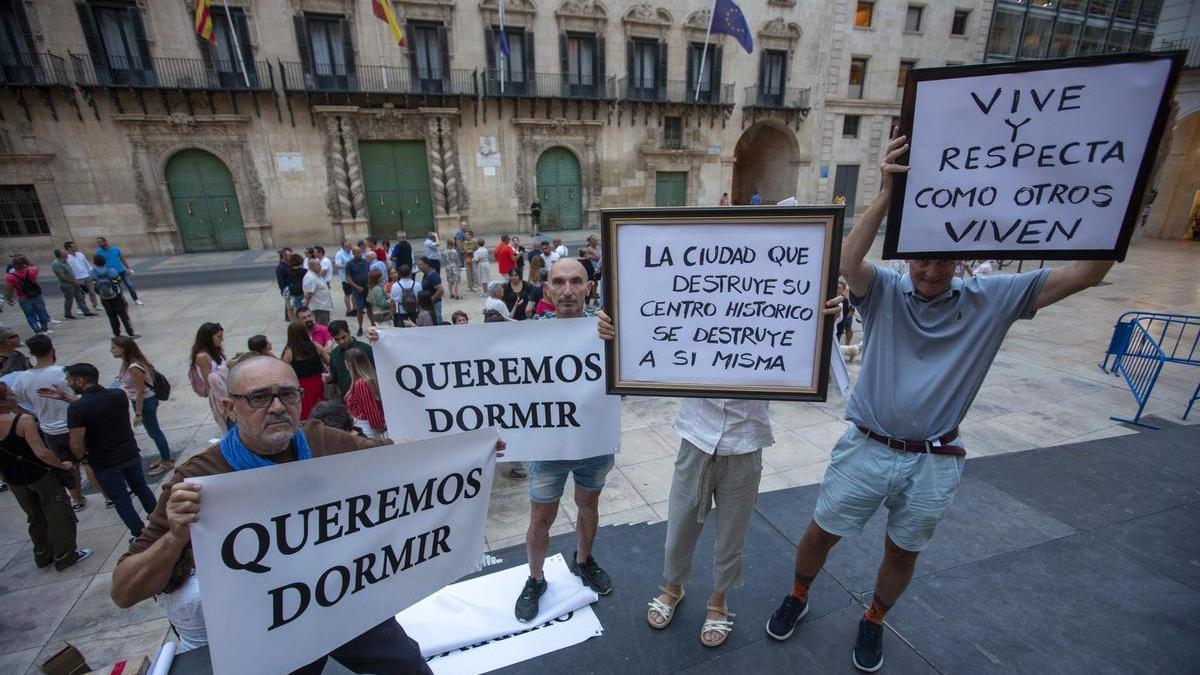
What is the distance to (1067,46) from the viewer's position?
30969mm

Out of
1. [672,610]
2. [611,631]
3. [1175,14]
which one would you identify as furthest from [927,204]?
[1175,14]

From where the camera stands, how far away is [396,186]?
22812 mm

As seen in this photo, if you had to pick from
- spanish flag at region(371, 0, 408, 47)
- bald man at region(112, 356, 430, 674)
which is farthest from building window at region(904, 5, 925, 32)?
bald man at region(112, 356, 430, 674)

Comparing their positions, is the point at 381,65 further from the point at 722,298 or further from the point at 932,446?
the point at 932,446

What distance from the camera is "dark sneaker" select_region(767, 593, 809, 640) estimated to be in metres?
2.98

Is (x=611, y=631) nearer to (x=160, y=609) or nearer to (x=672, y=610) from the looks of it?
(x=672, y=610)

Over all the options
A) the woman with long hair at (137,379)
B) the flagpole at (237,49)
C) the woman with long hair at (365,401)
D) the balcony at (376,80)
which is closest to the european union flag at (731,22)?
the balcony at (376,80)

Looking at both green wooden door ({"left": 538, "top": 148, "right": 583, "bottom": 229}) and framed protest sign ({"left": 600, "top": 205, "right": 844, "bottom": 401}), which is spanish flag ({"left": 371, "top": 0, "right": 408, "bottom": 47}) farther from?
framed protest sign ({"left": 600, "top": 205, "right": 844, "bottom": 401})

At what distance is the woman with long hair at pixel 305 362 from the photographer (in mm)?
5254

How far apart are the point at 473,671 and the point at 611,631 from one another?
32.1 inches

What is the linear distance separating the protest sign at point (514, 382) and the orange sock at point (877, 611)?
169cm

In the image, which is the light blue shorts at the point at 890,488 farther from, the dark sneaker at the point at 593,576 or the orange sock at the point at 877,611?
the dark sneaker at the point at 593,576

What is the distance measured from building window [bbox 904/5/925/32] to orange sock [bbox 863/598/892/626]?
3529 cm

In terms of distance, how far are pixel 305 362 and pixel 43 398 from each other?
2.25m
